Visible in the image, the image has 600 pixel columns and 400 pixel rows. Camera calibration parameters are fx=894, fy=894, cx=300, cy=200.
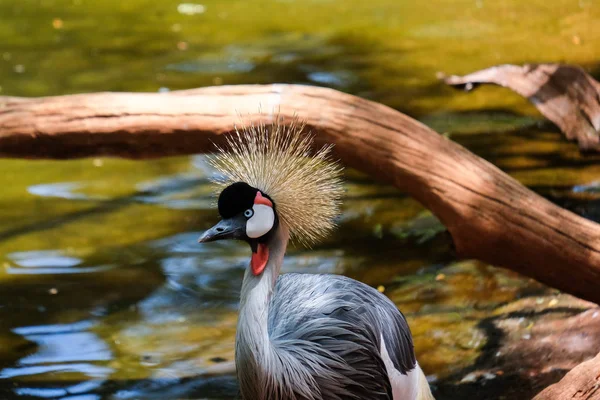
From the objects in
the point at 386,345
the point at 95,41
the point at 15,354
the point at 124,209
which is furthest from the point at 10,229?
the point at 95,41

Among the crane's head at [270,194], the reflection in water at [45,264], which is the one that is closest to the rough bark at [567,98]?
the crane's head at [270,194]

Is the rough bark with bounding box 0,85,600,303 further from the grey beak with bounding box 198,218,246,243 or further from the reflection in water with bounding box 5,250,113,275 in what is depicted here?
the grey beak with bounding box 198,218,246,243

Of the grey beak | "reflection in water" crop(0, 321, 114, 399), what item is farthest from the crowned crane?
"reflection in water" crop(0, 321, 114, 399)

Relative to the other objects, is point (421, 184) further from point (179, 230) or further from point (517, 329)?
point (179, 230)

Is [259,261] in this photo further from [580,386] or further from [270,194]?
[580,386]

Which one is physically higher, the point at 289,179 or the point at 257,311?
the point at 289,179

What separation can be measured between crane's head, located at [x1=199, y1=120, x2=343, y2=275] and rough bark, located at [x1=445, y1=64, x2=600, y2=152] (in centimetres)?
193

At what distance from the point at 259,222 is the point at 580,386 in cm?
108

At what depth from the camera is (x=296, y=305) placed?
9.33ft

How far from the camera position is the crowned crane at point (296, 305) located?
2457mm

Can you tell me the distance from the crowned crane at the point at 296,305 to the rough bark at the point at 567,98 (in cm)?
169

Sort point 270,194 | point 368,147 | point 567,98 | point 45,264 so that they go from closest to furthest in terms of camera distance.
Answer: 1. point 270,194
2. point 368,147
3. point 567,98
4. point 45,264

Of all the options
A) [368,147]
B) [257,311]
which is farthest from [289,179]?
[368,147]

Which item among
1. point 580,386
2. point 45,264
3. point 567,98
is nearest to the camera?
point 580,386
